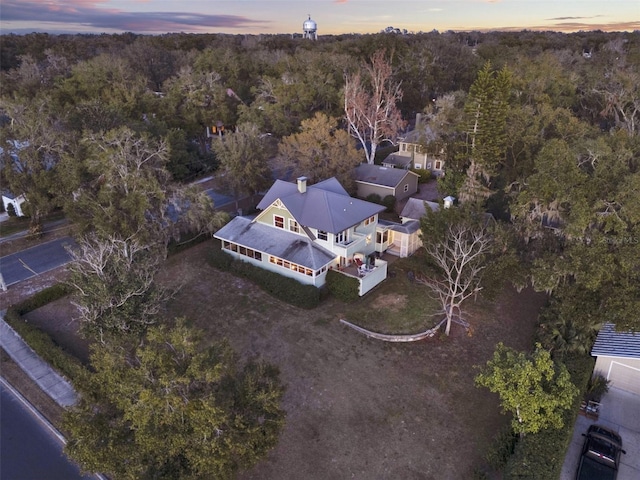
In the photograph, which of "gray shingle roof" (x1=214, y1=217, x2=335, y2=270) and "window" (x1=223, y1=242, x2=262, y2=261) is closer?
"gray shingle roof" (x1=214, y1=217, x2=335, y2=270)

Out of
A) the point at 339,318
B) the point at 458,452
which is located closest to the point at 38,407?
the point at 339,318

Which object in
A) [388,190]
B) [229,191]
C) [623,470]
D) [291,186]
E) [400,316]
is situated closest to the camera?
[623,470]

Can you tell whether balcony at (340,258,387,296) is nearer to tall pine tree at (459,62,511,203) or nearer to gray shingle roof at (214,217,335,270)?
gray shingle roof at (214,217,335,270)

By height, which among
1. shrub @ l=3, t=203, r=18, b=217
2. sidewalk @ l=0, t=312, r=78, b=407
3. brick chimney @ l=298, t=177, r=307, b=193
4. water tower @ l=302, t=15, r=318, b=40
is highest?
water tower @ l=302, t=15, r=318, b=40

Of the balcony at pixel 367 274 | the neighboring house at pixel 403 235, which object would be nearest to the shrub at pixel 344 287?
the balcony at pixel 367 274

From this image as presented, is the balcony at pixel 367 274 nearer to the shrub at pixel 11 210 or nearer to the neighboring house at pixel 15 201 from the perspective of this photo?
the neighboring house at pixel 15 201

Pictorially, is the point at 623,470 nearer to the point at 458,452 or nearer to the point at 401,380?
the point at 458,452

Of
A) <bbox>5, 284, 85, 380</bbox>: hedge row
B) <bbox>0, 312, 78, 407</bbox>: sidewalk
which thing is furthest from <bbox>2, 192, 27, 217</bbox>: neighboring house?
<bbox>0, 312, 78, 407</bbox>: sidewalk
